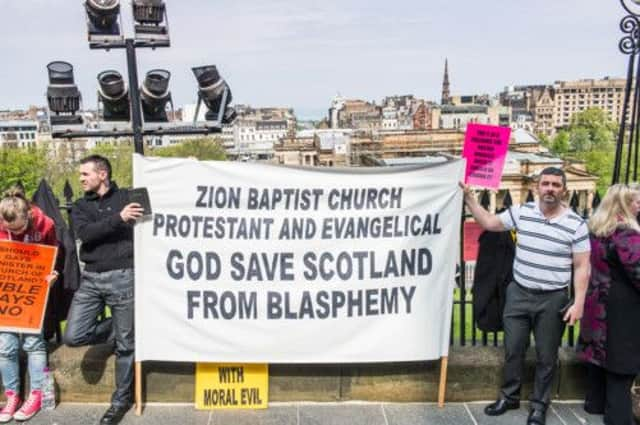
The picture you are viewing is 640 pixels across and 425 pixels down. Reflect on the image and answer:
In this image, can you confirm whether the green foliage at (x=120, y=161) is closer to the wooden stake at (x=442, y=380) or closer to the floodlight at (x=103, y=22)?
the floodlight at (x=103, y=22)

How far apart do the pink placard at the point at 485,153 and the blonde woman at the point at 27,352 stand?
3248 mm

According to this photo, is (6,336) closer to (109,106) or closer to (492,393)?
(109,106)

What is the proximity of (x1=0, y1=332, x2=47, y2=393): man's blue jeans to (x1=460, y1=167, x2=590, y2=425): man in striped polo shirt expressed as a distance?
11.3 ft

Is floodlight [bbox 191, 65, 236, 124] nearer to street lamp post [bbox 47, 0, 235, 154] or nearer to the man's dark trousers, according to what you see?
street lamp post [bbox 47, 0, 235, 154]

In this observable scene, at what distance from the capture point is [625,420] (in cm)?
444

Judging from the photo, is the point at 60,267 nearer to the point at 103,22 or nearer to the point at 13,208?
the point at 13,208

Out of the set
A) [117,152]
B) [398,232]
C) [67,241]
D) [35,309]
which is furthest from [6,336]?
[117,152]

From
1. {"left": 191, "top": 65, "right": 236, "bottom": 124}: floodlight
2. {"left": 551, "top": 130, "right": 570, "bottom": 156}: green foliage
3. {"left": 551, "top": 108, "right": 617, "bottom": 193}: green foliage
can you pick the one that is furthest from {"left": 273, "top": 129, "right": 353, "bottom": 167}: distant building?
{"left": 191, "top": 65, "right": 236, "bottom": 124}: floodlight

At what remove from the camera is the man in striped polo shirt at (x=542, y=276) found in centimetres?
433

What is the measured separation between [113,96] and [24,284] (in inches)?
87.2

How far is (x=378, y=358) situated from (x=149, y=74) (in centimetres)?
369

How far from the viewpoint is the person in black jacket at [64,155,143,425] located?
4.52m

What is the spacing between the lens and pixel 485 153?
15.8ft

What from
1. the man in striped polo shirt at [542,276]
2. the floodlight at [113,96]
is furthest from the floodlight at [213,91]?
the man in striped polo shirt at [542,276]
